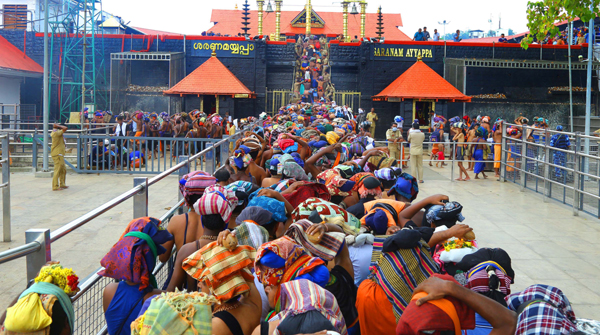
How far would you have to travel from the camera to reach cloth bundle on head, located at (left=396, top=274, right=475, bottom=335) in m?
2.61

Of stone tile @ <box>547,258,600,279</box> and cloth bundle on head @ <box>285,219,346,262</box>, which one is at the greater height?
cloth bundle on head @ <box>285,219,346,262</box>

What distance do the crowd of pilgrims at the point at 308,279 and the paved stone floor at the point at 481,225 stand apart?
10.1 ft

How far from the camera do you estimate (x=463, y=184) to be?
14.5 metres

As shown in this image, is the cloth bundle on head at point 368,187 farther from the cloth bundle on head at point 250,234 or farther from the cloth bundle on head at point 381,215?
the cloth bundle on head at point 250,234

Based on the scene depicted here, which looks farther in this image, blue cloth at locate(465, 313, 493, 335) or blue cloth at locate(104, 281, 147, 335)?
blue cloth at locate(104, 281, 147, 335)

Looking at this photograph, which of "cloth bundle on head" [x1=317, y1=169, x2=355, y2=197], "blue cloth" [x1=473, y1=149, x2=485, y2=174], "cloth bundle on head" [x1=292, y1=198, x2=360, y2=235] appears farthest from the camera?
"blue cloth" [x1=473, y1=149, x2=485, y2=174]

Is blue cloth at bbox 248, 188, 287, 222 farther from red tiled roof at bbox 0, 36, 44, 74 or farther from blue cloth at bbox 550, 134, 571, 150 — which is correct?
red tiled roof at bbox 0, 36, 44, 74

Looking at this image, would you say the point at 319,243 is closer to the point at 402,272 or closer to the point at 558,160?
the point at 402,272

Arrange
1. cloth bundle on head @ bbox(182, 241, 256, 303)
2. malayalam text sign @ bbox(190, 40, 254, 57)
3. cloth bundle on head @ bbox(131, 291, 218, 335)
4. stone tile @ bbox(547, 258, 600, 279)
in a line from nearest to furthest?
1. cloth bundle on head @ bbox(131, 291, 218, 335)
2. cloth bundle on head @ bbox(182, 241, 256, 303)
3. stone tile @ bbox(547, 258, 600, 279)
4. malayalam text sign @ bbox(190, 40, 254, 57)

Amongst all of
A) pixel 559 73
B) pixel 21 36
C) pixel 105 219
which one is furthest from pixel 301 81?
pixel 105 219

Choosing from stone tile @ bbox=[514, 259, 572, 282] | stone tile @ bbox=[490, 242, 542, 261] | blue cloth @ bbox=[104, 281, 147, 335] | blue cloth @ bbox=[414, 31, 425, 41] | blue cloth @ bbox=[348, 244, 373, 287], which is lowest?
stone tile @ bbox=[514, 259, 572, 282]

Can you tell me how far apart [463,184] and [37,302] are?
13093mm

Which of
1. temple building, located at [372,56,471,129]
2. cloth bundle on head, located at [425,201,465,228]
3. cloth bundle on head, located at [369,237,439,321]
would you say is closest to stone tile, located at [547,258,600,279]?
cloth bundle on head, located at [425,201,465,228]

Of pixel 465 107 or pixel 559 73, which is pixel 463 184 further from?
pixel 559 73
